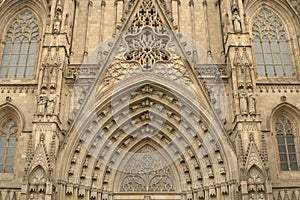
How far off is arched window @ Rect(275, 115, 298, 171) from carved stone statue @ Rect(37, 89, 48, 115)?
9.62 meters

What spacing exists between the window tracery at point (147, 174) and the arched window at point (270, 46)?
20.2ft

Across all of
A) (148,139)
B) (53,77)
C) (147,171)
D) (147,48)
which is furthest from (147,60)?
(147,171)

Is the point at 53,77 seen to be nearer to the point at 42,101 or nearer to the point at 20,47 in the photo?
the point at 42,101

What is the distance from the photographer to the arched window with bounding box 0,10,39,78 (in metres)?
18.9

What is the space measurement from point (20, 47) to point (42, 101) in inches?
189

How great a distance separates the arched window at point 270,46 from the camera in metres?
18.9

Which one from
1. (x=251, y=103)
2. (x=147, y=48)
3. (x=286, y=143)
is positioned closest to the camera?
(x=251, y=103)

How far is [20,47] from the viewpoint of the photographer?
64.0ft

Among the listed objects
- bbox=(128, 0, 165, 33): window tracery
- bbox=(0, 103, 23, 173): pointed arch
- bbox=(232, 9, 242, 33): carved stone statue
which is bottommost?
bbox=(0, 103, 23, 173): pointed arch

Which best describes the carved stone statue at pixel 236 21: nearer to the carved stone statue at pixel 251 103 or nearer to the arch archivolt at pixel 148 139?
the carved stone statue at pixel 251 103

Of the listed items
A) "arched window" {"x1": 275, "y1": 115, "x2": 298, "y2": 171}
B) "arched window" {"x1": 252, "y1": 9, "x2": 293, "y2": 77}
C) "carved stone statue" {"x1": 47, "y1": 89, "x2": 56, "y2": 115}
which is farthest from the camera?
"arched window" {"x1": 252, "y1": 9, "x2": 293, "y2": 77}

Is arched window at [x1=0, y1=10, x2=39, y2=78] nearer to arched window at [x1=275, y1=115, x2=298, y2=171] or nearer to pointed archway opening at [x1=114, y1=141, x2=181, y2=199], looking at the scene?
pointed archway opening at [x1=114, y1=141, x2=181, y2=199]

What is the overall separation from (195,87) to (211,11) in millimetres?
4823

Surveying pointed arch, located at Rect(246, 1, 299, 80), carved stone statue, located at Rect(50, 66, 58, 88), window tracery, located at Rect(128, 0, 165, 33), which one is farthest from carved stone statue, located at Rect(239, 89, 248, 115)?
carved stone statue, located at Rect(50, 66, 58, 88)
